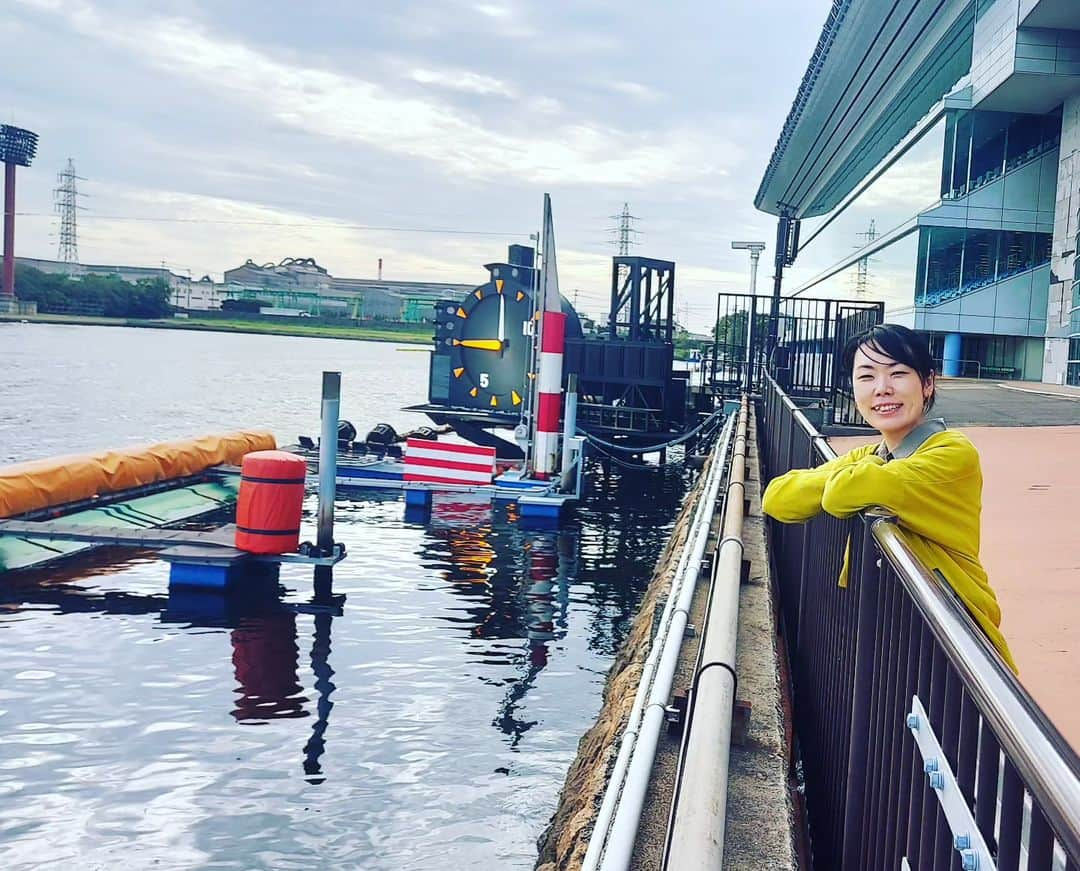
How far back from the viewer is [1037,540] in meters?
7.61

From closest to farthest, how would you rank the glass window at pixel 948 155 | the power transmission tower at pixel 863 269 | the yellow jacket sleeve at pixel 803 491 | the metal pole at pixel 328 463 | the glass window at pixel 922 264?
the yellow jacket sleeve at pixel 803 491, the metal pole at pixel 328 463, the glass window at pixel 948 155, the glass window at pixel 922 264, the power transmission tower at pixel 863 269

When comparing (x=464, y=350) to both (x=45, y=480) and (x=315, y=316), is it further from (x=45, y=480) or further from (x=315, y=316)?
(x=315, y=316)

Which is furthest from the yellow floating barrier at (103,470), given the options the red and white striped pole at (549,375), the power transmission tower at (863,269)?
the power transmission tower at (863,269)

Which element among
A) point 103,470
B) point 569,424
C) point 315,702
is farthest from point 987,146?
point 315,702

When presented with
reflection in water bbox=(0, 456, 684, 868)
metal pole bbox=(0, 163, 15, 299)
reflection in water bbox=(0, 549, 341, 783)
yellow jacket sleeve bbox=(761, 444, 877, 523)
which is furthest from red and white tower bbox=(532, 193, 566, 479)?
metal pole bbox=(0, 163, 15, 299)

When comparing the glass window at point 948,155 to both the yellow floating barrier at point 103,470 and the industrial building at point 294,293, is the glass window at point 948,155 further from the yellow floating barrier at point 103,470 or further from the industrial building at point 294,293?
the industrial building at point 294,293

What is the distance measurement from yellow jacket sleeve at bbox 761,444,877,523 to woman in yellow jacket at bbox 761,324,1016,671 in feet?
0.34

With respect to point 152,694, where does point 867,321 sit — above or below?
above

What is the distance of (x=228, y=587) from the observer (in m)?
11.7

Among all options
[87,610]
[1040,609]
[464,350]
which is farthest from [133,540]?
[464,350]

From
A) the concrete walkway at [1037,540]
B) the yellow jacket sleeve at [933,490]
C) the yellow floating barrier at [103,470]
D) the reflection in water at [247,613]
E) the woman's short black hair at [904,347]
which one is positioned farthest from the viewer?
the yellow floating barrier at [103,470]

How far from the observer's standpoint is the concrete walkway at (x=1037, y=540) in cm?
489

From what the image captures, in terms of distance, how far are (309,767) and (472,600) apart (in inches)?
209

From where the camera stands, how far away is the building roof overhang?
27797 mm
